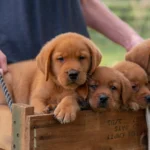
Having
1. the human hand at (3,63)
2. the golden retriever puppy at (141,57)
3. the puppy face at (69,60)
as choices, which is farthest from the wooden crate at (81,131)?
the human hand at (3,63)

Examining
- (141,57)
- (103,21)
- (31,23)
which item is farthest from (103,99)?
(103,21)

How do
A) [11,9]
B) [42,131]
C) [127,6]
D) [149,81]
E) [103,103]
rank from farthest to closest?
[127,6], [11,9], [149,81], [103,103], [42,131]

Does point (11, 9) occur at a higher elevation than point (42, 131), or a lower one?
higher

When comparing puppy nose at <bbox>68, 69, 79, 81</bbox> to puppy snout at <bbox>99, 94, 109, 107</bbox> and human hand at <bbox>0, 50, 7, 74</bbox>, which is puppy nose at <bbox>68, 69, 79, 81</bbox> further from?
human hand at <bbox>0, 50, 7, 74</bbox>

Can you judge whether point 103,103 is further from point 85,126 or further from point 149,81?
point 149,81

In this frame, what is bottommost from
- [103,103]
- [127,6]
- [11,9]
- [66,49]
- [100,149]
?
[100,149]

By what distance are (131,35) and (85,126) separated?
147 cm

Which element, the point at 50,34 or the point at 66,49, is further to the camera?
the point at 50,34

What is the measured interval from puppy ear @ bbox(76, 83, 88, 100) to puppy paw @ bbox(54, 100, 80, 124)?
20cm

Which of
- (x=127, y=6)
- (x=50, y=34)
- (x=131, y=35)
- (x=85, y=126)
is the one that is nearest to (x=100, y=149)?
(x=85, y=126)

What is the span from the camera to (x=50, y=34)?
155 inches

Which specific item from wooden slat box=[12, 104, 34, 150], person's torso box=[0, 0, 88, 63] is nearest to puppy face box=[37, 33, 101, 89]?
wooden slat box=[12, 104, 34, 150]

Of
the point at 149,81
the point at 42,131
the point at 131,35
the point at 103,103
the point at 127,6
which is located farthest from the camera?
the point at 127,6

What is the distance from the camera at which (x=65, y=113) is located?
2.80 metres
